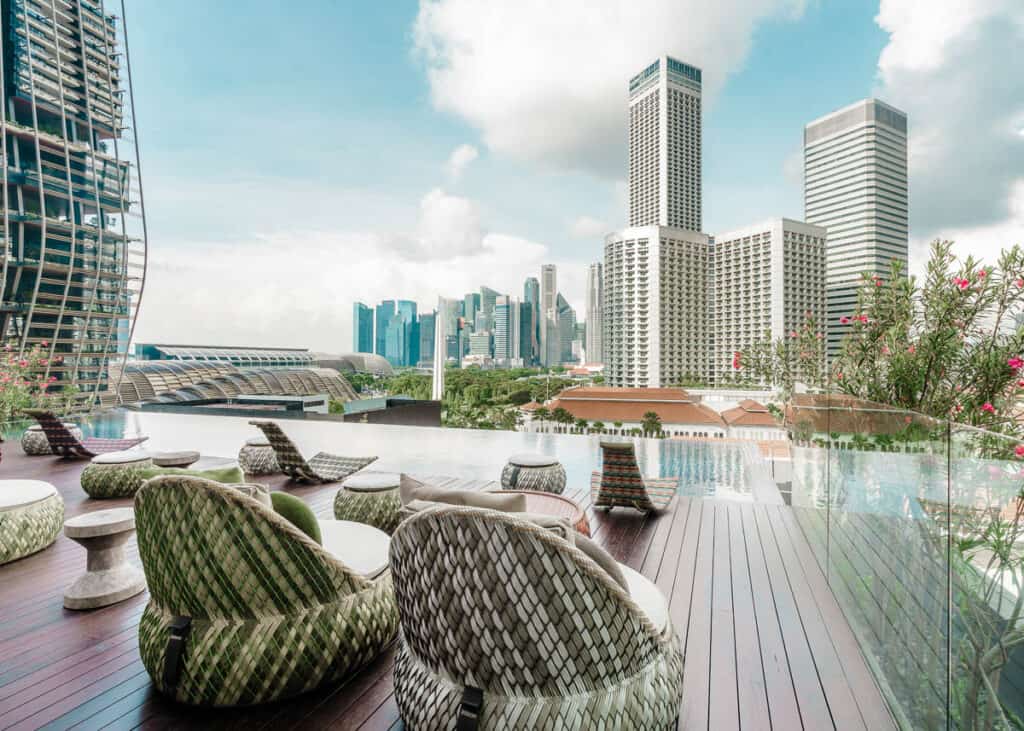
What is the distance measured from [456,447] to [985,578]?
615 cm

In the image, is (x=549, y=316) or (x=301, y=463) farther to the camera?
(x=549, y=316)

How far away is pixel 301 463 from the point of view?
5.10 meters

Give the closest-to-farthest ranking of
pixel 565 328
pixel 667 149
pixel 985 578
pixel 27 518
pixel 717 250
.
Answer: pixel 985 578 < pixel 27 518 < pixel 717 250 < pixel 565 328 < pixel 667 149

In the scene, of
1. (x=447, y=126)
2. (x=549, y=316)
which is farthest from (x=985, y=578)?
(x=549, y=316)

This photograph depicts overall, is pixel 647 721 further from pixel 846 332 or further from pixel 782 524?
pixel 846 332

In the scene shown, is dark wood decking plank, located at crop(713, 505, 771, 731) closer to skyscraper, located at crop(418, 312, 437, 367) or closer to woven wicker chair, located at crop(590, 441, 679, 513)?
woven wicker chair, located at crop(590, 441, 679, 513)

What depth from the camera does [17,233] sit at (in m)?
18.3

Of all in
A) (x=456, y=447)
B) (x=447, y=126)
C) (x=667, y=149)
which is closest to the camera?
Result: (x=456, y=447)

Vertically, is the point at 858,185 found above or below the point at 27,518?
above

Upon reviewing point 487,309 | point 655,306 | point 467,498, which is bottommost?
point 467,498

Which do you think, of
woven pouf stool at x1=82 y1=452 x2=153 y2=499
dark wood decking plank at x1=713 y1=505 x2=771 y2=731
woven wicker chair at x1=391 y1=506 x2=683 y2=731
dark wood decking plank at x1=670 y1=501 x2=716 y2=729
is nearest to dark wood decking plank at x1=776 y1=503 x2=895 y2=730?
dark wood decking plank at x1=713 y1=505 x2=771 y2=731

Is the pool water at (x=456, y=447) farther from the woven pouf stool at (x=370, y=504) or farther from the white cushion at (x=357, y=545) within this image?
the white cushion at (x=357, y=545)

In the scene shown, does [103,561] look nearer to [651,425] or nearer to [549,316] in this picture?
[651,425]

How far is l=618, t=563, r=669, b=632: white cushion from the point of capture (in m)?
1.67
